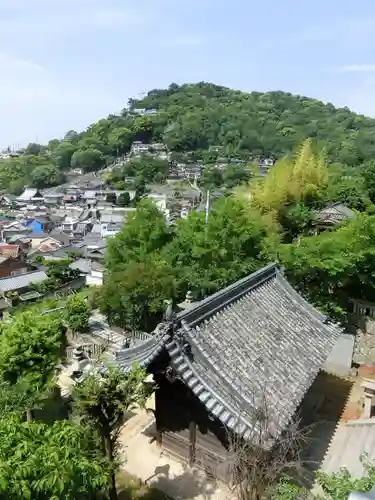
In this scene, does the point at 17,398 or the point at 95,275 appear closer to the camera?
the point at 17,398

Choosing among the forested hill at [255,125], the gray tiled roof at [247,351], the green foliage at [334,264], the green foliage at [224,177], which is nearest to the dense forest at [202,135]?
the forested hill at [255,125]

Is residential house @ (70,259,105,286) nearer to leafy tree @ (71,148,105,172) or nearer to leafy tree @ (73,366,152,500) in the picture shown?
leafy tree @ (73,366,152,500)

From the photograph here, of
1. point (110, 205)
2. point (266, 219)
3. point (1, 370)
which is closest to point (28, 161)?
point (110, 205)

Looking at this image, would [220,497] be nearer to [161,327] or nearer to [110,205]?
[161,327]

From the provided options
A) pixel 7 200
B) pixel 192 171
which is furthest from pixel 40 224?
pixel 192 171

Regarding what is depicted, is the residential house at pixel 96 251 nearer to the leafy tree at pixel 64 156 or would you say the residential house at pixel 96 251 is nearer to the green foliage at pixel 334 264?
the green foliage at pixel 334 264

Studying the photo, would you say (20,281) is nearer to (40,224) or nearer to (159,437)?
(159,437)
